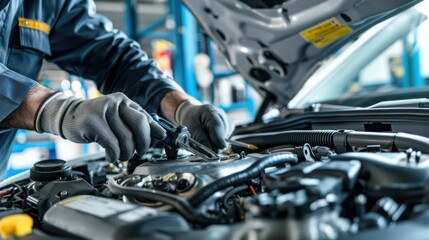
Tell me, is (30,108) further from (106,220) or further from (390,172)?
(390,172)

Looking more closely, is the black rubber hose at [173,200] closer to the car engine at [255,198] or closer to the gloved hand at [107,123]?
the car engine at [255,198]

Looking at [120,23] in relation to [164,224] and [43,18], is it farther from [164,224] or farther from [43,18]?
[164,224]

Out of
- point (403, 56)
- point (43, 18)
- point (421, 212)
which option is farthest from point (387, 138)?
point (403, 56)

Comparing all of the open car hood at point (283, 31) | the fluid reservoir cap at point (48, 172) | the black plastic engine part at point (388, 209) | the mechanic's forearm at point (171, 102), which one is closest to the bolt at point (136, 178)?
the fluid reservoir cap at point (48, 172)

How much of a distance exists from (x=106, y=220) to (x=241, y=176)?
0.31 m

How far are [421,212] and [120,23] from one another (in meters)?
10.8

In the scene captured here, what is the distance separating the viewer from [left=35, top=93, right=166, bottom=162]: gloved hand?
1.09 metres

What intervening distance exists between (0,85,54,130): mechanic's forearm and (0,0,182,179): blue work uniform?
46cm

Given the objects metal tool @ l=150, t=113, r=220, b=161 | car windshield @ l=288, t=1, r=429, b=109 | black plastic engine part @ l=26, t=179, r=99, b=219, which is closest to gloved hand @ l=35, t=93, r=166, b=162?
metal tool @ l=150, t=113, r=220, b=161

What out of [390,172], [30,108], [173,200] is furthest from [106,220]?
[30,108]

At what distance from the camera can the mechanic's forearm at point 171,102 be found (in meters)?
1.66

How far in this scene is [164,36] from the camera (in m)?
4.62

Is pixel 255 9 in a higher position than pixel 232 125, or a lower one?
higher

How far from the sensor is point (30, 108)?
120 cm
